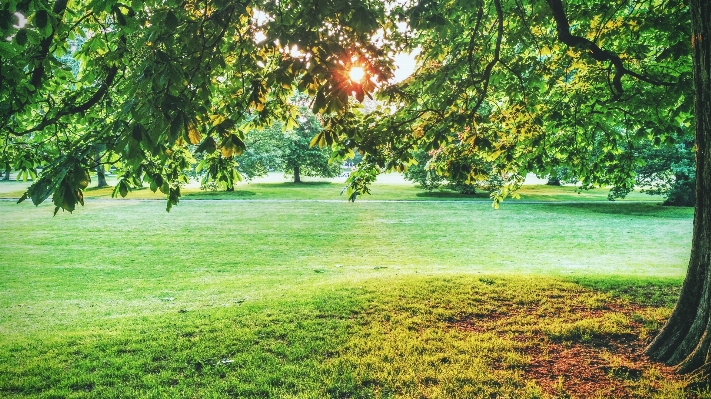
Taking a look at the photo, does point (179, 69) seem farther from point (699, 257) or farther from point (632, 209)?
point (632, 209)

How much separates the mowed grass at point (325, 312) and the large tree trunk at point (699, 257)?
1.17ft

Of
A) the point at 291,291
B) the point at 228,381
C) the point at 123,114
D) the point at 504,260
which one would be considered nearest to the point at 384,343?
the point at 228,381

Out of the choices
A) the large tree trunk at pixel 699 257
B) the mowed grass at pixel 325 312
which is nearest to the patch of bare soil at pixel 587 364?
the mowed grass at pixel 325 312

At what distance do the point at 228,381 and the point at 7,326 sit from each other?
5.52 m

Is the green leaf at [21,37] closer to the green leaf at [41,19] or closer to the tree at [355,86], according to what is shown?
the tree at [355,86]

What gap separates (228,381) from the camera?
4.83 m

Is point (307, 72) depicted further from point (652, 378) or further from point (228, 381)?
point (652, 378)

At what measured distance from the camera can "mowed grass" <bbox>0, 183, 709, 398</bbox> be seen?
15.7 ft

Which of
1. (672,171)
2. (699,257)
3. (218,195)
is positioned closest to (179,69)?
(699,257)

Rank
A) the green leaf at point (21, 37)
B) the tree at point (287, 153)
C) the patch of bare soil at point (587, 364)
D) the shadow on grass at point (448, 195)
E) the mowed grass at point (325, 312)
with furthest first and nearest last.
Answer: the tree at point (287, 153) < the shadow on grass at point (448, 195) < the mowed grass at point (325, 312) < the patch of bare soil at point (587, 364) < the green leaf at point (21, 37)

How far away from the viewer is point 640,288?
8.52 m

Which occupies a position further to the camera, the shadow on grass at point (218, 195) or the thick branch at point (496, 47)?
the shadow on grass at point (218, 195)

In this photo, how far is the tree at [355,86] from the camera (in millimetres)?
3514

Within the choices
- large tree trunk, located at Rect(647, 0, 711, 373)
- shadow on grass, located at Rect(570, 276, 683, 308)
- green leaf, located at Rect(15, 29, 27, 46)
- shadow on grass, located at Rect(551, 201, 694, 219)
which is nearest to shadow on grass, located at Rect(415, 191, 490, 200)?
shadow on grass, located at Rect(551, 201, 694, 219)
